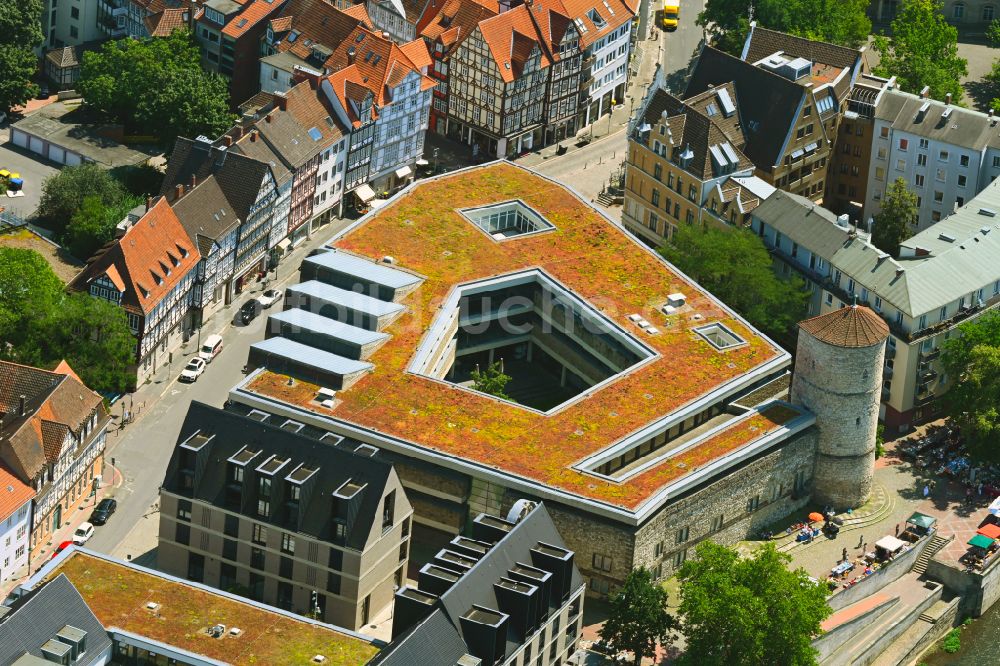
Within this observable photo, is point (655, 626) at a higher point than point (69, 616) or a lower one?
lower

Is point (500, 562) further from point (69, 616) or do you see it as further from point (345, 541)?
point (69, 616)

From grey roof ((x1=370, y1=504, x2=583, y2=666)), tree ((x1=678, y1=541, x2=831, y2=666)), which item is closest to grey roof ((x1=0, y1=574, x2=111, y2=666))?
grey roof ((x1=370, y1=504, x2=583, y2=666))

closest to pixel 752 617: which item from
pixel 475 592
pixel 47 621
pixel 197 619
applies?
pixel 475 592

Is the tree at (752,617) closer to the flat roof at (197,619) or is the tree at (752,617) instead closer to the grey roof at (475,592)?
the grey roof at (475,592)

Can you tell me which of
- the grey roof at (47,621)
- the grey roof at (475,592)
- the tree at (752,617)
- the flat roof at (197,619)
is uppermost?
the grey roof at (47,621)

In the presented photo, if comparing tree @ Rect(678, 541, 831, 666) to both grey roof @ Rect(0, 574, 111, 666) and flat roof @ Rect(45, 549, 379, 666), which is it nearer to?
flat roof @ Rect(45, 549, 379, 666)

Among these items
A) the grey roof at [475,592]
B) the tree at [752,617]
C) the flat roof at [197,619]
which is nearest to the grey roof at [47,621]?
the flat roof at [197,619]

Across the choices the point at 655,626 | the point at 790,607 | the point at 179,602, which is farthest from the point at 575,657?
the point at 179,602
